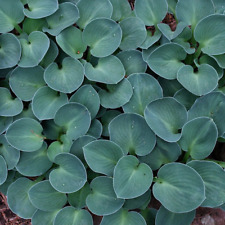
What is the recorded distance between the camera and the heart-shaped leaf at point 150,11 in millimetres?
1405

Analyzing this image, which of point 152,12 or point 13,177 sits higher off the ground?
point 152,12

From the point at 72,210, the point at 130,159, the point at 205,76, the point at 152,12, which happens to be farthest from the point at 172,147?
the point at 152,12

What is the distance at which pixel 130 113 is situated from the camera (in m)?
1.22

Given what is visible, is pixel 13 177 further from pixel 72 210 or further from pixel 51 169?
pixel 72 210

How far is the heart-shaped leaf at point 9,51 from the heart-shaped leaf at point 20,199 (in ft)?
1.67

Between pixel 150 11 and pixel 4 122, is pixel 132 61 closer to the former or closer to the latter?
pixel 150 11

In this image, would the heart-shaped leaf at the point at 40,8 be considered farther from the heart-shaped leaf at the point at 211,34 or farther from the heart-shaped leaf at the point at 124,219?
the heart-shaped leaf at the point at 124,219

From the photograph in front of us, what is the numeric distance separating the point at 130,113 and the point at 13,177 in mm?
614

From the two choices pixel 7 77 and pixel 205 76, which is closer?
pixel 205 76

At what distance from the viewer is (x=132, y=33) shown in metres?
1.41

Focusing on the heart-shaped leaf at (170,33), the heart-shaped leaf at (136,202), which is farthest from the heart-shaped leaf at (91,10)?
the heart-shaped leaf at (136,202)

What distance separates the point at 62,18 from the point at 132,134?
62cm

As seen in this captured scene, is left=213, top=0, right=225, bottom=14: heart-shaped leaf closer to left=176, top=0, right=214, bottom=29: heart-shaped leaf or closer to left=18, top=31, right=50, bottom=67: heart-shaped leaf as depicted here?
left=176, top=0, right=214, bottom=29: heart-shaped leaf

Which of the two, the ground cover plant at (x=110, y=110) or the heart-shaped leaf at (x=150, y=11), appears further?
the heart-shaped leaf at (x=150, y=11)
